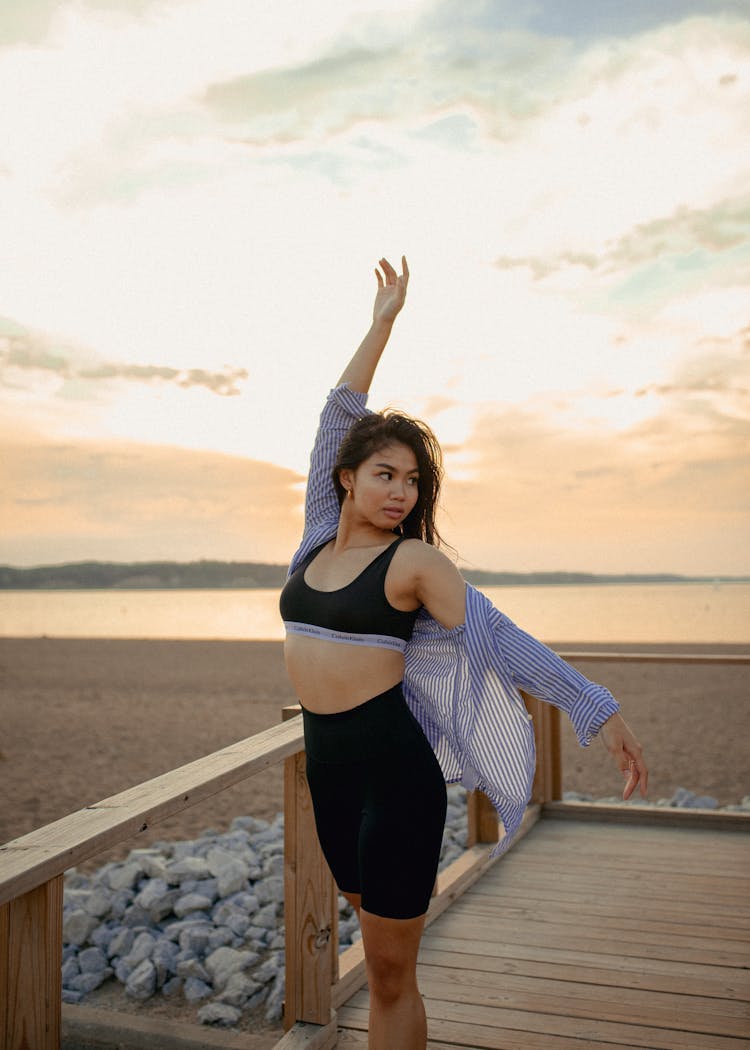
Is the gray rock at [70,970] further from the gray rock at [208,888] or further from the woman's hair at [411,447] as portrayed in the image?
the woman's hair at [411,447]

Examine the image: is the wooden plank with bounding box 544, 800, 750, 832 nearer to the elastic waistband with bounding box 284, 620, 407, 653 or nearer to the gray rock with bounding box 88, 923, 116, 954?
the gray rock with bounding box 88, 923, 116, 954

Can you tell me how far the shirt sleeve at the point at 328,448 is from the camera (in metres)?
2.20

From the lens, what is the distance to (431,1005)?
283 centimetres

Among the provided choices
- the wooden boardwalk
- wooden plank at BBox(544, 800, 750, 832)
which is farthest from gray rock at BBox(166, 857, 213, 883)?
wooden plank at BBox(544, 800, 750, 832)

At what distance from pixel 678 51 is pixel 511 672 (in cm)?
699

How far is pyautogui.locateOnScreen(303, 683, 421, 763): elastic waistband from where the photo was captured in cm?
181

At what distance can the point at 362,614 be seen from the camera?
1786mm

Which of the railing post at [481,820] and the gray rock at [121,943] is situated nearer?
the railing post at [481,820]

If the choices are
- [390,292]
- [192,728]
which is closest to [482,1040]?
[390,292]

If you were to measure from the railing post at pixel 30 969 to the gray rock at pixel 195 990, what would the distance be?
3.03 metres

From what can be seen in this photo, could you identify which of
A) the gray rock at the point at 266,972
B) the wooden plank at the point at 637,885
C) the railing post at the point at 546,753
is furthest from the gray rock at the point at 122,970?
the railing post at the point at 546,753

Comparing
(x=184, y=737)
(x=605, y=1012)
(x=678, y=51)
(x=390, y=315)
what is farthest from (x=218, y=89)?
(x=184, y=737)

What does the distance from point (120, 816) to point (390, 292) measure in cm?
150

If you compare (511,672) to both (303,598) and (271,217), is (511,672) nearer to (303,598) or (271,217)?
(303,598)
